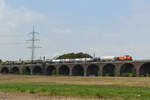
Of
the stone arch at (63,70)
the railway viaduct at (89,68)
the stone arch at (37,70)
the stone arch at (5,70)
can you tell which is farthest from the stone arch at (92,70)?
the stone arch at (5,70)

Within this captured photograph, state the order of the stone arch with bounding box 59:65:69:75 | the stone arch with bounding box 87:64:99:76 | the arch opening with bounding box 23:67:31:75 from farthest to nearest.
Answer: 1. the arch opening with bounding box 23:67:31:75
2. the stone arch with bounding box 59:65:69:75
3. the stone arch with bounding box 87:64:99:76

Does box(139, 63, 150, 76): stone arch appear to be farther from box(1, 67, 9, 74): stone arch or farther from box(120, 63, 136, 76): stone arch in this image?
box(1, 67, 9, 74): stone arch

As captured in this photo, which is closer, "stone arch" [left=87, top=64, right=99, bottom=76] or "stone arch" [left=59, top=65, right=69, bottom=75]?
"stone arch" [left=87, top=64, right=99, bottom=76]

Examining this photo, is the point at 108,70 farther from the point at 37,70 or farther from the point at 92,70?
the point at 37,70

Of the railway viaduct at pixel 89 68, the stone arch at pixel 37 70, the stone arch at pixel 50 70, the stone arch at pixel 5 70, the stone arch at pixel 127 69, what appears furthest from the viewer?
the stone arch at pixel 5 70

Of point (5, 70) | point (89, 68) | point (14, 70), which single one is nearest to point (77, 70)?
point (89, 68)

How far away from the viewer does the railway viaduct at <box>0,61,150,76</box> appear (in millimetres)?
81919

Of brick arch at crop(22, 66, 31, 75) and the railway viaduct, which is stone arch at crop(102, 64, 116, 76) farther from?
brick arch at crop(22, 66, 31, 75)

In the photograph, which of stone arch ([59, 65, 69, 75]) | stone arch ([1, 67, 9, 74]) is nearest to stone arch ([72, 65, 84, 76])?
stone arch ([59, 65, 69, 75])

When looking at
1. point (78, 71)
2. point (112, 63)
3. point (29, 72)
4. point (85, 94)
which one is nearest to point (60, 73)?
point (78, 71)

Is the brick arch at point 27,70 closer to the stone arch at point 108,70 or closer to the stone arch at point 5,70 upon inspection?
the stone arch at point 5,70

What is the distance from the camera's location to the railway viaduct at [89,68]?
3225 inches

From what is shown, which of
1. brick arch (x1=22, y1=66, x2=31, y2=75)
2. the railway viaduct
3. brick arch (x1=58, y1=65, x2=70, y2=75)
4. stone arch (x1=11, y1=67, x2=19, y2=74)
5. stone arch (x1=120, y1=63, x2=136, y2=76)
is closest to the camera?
the railway viaduct

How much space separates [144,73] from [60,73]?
38203 mm
